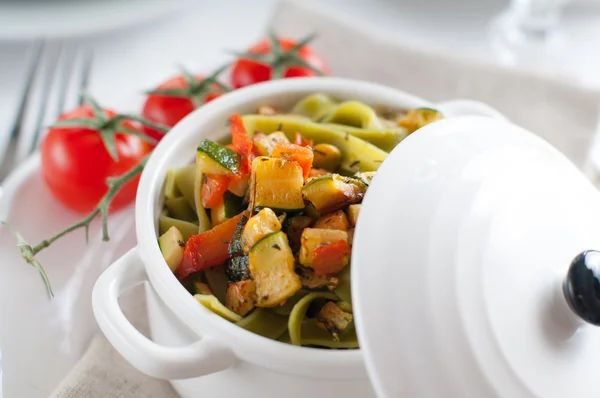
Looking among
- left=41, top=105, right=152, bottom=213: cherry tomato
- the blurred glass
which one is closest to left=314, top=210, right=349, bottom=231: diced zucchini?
left=41, top=105, right=152, bottom=213: cherry tomato

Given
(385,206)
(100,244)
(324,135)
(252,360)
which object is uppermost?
(385,206)

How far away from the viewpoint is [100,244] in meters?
2.19

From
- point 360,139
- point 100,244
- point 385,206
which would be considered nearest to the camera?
point 385,206

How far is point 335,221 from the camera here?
1.53 m

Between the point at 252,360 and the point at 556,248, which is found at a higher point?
the point at 556,248

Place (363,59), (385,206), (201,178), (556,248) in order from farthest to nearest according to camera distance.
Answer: (363,59), (201,178), (556,248), (385,206)

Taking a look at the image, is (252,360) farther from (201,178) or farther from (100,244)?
(100,244)

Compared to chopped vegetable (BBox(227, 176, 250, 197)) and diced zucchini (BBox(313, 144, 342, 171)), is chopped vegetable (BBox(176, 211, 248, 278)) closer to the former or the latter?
chopped vegetable (BBox(227, 176, 250, 197))

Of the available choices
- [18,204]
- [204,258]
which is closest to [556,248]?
[204,258]

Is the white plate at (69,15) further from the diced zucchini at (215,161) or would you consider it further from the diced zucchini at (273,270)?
the diced zucchini at (273,270)

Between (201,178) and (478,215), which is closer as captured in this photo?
(478,215)

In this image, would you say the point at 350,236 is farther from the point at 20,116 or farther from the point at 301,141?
the point at 20,116

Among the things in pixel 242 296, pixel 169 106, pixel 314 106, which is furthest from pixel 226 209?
pixel 169 106

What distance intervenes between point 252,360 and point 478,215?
0.58 m
